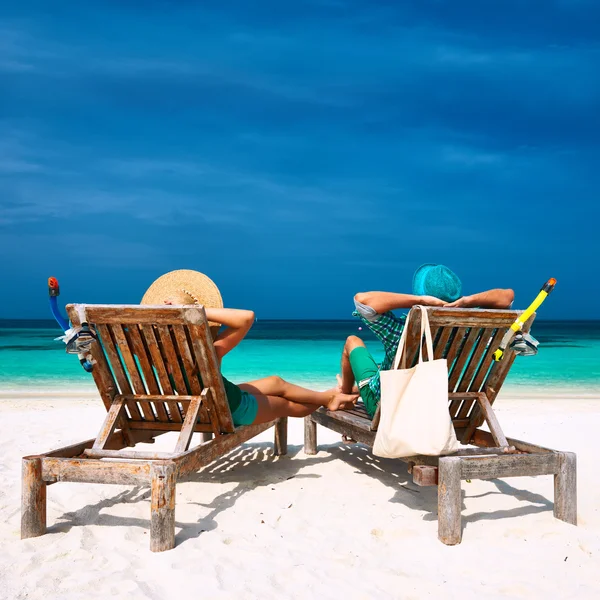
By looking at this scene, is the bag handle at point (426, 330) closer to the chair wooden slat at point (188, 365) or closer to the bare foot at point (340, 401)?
the chair wooden slat at point (188, 365)

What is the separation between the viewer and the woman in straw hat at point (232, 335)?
365cm

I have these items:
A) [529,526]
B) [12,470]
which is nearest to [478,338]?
[529,526]

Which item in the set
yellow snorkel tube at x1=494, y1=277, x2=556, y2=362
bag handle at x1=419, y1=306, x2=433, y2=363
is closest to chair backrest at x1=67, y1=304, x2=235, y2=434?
bag handle at x1=419, y1=306, x2=433, y2=363

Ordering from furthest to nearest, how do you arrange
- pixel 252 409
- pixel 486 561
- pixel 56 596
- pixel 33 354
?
1. pixel 33 354
2. pixel 252 409
3. pixel 486 561
4. pixel 56 596

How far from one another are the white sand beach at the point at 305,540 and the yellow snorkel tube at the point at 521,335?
0.98 meters

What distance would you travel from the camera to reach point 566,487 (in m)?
3.38

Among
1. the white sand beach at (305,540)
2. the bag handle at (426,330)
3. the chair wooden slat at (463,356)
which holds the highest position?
the bag handle at (426,330)

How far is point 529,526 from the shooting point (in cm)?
337

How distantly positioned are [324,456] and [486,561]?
2.49 metres

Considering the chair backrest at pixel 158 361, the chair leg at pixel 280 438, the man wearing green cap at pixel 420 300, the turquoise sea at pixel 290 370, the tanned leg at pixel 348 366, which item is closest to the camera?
the chair backrest at pixel 158 361

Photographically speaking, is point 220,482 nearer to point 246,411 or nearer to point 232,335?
point 246,411

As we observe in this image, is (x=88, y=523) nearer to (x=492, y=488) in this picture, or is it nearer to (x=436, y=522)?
(x=436, y=522)

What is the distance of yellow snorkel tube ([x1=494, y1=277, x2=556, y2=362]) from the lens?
3.18m

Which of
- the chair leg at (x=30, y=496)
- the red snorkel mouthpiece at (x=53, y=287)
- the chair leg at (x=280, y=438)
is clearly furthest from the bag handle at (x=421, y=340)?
the chair leg at (x=280, y=438)
